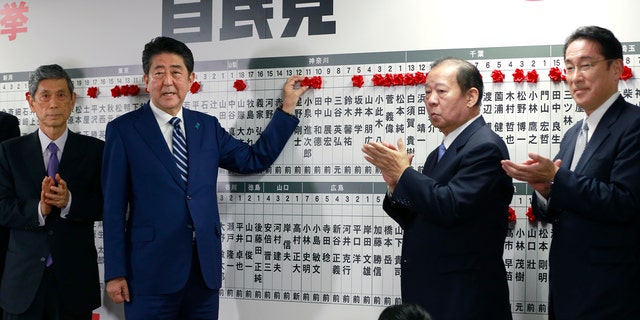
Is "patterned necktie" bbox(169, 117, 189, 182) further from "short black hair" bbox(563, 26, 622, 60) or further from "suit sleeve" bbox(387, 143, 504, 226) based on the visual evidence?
"short black hair" bbox(563, 26, 622, 60)

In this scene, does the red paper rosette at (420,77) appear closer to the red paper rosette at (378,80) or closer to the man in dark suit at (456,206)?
the red paper rosette at (378,80)

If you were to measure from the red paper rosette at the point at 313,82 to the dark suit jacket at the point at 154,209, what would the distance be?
573 millimetres

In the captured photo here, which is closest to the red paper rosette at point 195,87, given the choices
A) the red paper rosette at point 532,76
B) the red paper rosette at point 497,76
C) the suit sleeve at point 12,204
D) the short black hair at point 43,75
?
the short black hair at point 43,75

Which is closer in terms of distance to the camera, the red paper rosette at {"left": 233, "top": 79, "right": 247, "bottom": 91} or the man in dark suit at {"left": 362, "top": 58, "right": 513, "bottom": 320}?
Result: the man in dark suit at {"left": 362, "top": 58, "right": 513, "bottom": 320}

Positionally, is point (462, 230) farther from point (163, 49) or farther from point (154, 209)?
point (163, 49)

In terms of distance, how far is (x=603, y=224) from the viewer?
218 centimetres

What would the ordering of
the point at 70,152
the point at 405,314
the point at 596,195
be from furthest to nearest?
the point at 70,152 → the point at 596,195 → the point at 405,314

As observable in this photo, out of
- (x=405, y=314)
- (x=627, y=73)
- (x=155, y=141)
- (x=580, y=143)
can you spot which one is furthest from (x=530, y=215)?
(x=155, y=141)

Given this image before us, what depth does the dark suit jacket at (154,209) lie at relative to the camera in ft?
8.64

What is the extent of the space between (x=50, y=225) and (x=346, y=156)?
1444mm

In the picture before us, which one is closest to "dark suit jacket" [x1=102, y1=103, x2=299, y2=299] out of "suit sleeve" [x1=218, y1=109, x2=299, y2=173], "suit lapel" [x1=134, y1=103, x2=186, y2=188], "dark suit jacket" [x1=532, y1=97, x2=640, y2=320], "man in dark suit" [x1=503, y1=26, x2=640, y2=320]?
"suit lapel" [x1=134, y1=103, x2=186, y2=188]

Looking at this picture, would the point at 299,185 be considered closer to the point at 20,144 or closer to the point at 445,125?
the point at 445,125

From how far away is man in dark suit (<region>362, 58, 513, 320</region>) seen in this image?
7.42ft

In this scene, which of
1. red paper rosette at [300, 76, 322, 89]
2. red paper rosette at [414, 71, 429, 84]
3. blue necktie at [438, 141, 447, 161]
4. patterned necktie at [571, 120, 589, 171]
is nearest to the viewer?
patterned necktie at [571, 120, 589, 171]
